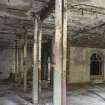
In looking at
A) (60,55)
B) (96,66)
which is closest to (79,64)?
(96,66)

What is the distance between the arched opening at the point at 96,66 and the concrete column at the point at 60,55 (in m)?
10.4

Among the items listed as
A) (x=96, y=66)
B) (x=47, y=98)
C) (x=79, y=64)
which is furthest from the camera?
(x=96, y=66)

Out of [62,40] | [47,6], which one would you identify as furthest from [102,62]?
[62,40]

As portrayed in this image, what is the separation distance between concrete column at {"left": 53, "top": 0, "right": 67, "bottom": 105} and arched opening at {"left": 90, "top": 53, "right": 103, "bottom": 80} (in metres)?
10.4

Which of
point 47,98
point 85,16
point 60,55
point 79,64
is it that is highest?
point 85,16

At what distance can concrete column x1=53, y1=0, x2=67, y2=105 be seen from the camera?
13.4 ft

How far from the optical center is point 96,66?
14.8 metres

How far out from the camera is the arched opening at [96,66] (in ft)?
47.1

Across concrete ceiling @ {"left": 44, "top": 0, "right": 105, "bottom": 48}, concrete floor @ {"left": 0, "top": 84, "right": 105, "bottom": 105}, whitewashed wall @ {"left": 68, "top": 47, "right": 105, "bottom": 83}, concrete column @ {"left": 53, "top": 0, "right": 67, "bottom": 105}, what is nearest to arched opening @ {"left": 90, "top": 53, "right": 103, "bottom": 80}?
whitewashed wall @ {"left": 68, "top": 47, "right": 105, "bottom": 83}

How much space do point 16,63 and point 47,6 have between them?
9343mm

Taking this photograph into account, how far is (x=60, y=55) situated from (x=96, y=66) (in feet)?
36.4

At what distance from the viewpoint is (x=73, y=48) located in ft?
43.8

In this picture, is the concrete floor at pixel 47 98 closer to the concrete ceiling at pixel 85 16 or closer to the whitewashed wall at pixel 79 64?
the concrete ceiling at pixel 85 16

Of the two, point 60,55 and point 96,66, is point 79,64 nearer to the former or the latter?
point 96,66
